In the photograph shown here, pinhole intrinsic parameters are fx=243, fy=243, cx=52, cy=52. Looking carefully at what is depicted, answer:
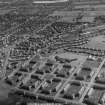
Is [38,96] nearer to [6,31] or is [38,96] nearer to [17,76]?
[17,76]

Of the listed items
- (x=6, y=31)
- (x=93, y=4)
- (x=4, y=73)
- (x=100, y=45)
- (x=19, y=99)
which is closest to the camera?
(x=19, y=99)

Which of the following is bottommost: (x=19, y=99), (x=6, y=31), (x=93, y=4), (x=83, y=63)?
(x=19, y=99)

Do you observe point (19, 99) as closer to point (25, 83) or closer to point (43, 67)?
point (25, 83)

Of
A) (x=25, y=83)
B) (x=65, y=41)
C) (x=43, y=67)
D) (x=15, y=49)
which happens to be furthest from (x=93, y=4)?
(x=25, y=83)

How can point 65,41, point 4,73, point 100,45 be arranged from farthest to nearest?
point 65,41 < point 100,45 < point 4,73

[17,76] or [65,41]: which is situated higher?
[65,41]

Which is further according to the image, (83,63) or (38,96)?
(83,63)

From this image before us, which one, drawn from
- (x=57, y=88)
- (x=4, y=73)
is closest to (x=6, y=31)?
(x=4, y=73)
